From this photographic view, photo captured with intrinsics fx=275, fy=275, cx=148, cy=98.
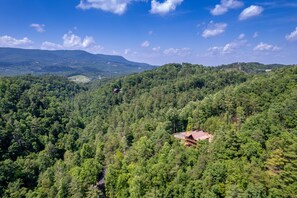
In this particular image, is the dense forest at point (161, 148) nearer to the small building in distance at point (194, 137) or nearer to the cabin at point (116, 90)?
the small building in distance at point (194, 137)

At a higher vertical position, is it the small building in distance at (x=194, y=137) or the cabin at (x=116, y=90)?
the cabin at (x=116, y=90)

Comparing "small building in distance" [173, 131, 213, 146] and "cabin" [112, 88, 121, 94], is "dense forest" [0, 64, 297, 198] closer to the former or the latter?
"small building in distance" [173, 131, 213, 146]

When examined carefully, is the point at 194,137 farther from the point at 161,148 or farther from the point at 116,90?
the point at 116,90

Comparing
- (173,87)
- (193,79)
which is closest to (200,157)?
(173,87)

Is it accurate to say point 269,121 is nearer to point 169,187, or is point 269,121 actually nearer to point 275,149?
point 275,149

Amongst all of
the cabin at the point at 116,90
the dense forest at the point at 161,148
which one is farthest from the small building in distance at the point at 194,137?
the cabin at the point at 116,90

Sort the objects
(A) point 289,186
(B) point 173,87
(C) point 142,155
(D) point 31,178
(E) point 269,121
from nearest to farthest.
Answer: (A) point 289,186 → (E) point 269,121 → (C) point 142,155 → (D) point 31,178 → (B) point 173,87

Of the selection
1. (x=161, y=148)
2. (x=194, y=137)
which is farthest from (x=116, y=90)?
(x=161, y=148)

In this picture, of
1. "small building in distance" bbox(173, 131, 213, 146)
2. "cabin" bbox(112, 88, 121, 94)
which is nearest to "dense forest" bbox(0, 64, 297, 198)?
"small building in distance" bbox(173, 131, 213, 146)
